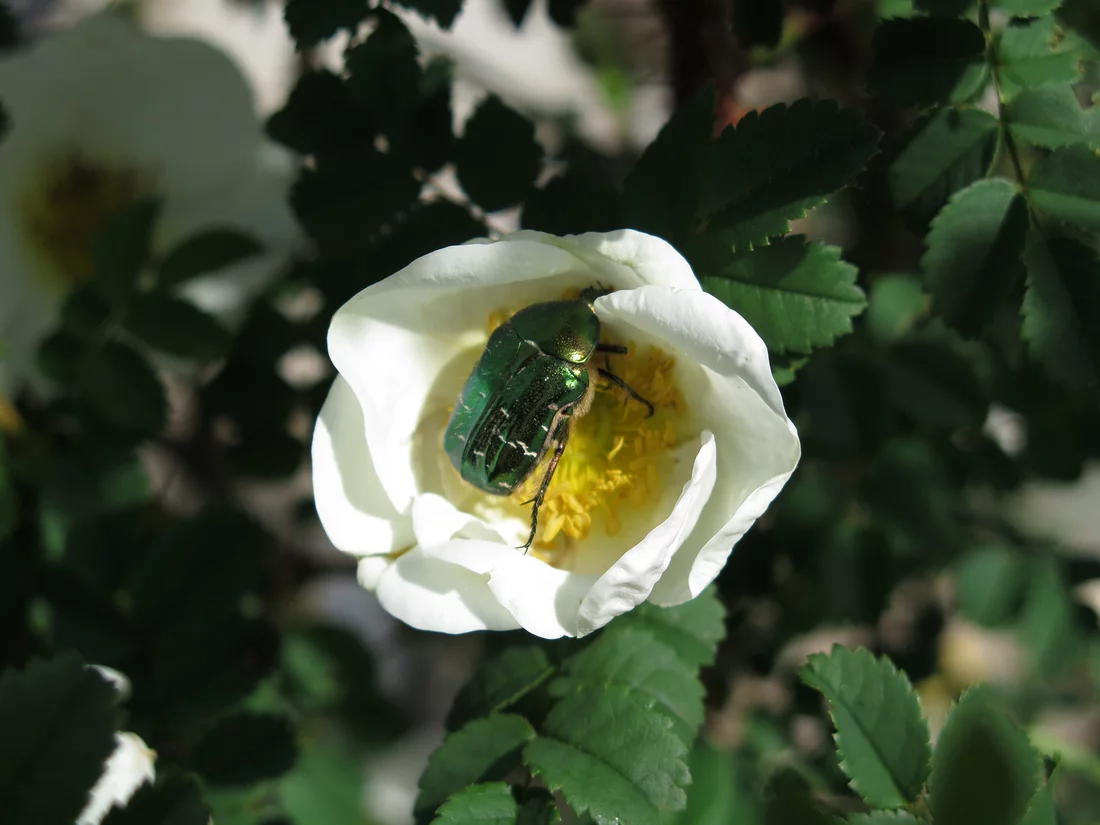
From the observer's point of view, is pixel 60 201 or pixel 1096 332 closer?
pixel 1096 332

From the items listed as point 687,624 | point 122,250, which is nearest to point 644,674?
point 687,624

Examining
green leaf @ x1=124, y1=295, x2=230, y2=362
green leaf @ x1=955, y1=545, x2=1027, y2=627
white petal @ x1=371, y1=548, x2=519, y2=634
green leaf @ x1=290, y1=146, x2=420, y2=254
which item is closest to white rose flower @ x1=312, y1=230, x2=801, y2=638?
white petal @ x1=371, y1=548, x2=519, y2=634

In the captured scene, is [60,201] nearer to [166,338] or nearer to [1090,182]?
[166,338]

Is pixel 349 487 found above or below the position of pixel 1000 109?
below

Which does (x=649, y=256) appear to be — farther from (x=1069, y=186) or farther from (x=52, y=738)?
(x=52, y=738)

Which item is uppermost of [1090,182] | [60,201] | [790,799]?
[1090,182]

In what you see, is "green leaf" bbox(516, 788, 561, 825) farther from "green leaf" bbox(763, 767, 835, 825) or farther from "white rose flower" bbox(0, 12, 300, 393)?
"white rose flower" bbox(0, 12, 300, 393)

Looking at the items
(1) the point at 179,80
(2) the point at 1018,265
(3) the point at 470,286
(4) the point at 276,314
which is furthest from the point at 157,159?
(2) the point at 1018,265

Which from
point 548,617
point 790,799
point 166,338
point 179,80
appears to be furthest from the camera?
point 179,80
